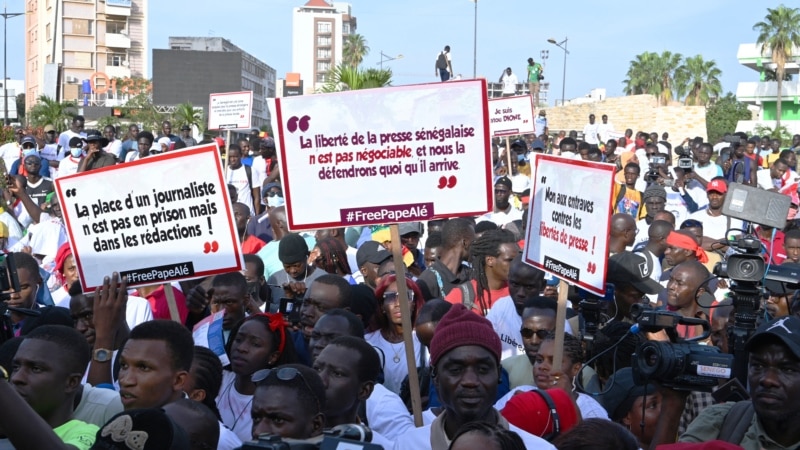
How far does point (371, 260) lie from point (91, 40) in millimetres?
106250

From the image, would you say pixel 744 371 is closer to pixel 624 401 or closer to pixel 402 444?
pixel 624 401

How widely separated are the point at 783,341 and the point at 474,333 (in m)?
1.13

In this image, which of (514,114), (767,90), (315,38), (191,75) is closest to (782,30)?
(767,90)

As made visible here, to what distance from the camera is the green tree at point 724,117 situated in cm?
6003

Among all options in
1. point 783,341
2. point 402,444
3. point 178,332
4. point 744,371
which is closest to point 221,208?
point 178,332

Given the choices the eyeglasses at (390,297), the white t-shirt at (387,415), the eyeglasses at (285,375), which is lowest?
the white t-shirt at (387,415)

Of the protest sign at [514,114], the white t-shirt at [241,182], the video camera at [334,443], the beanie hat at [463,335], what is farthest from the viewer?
the white t-shirt at [241,182]

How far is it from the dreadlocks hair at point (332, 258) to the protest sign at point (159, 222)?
2.73m

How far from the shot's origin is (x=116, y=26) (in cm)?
11138

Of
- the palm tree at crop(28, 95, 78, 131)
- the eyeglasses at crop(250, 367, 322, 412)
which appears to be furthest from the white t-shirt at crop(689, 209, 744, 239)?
the palm tree at crop(28, 95, 78, 131)

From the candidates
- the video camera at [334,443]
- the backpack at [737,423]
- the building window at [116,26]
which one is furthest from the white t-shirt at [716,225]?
the building window at [116,26]

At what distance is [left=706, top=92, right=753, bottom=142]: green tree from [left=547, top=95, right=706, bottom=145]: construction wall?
10847mm

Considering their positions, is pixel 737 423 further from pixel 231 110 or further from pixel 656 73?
pixel 656 73

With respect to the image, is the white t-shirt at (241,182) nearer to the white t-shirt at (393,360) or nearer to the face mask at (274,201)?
the face mask at (274,201)
